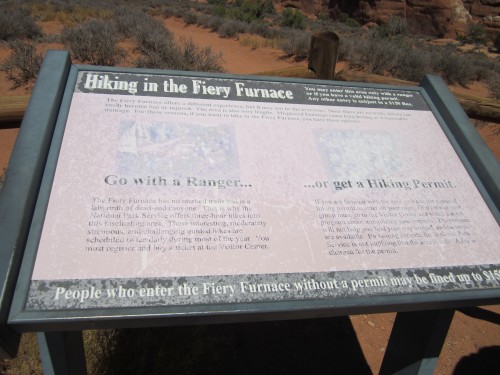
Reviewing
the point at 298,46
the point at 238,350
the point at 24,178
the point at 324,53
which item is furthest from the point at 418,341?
the point at 298,46

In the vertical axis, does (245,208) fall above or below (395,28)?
above

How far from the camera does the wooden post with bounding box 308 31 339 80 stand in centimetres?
273

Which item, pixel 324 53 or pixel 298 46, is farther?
pixel 298 46

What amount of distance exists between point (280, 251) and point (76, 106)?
862mm

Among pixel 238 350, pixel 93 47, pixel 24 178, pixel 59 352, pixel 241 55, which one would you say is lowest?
pixel 241 55

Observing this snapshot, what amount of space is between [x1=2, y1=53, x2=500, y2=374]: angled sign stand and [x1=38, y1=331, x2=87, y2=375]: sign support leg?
15.7 inches

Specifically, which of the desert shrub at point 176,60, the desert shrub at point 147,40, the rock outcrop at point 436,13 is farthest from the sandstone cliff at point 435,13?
the desert shrub at point 176,60

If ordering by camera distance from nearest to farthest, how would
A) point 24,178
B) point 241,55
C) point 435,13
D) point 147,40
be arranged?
point 24,178 < point 147,40 < point 241,55 < point 435,13

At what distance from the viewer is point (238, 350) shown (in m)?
2.73

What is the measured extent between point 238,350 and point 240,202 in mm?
1755

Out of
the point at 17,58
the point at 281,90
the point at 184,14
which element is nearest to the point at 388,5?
the point at 184,14

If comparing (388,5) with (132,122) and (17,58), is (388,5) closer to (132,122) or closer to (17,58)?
(17,58)

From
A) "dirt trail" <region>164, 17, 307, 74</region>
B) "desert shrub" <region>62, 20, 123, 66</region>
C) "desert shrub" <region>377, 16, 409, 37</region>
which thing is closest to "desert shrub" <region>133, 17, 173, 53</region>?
"desert shrub" <region>62, 20, 123, 66</region>

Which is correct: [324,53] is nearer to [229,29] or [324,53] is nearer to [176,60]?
[176,60]
